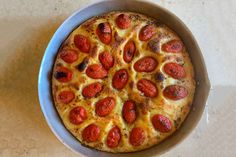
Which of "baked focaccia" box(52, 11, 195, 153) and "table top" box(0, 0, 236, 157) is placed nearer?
"baked focaccia" box(52, 11, 195, 153)

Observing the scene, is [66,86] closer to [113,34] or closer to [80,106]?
[80,106]

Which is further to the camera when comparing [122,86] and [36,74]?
[36,74]

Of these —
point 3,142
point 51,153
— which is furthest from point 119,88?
point 3,142

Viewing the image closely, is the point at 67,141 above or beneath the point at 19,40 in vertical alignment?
beneath

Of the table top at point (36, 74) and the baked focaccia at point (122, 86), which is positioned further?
the table top at point (36, 74)
